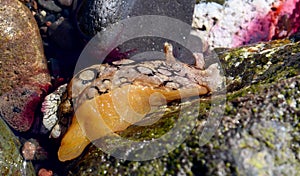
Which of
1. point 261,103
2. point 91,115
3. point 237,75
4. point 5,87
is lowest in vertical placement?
point 5,87

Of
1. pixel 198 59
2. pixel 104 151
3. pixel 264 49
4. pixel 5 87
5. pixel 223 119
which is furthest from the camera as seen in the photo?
pixel 5 87

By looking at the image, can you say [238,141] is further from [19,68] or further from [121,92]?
[19,68]

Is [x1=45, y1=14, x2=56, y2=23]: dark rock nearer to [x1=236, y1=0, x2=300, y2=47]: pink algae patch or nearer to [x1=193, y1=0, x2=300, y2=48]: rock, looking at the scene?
[x1=193, y1=0, x2=300, y2=48]: rock

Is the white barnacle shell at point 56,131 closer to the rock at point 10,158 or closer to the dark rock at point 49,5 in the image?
the rock at point 10,158

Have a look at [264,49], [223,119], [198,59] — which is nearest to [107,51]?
[198,59]

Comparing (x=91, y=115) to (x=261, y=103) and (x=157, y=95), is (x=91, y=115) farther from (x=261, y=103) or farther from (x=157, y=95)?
(x=261, y=103)

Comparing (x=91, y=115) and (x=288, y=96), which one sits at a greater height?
(x=288, y=96)
